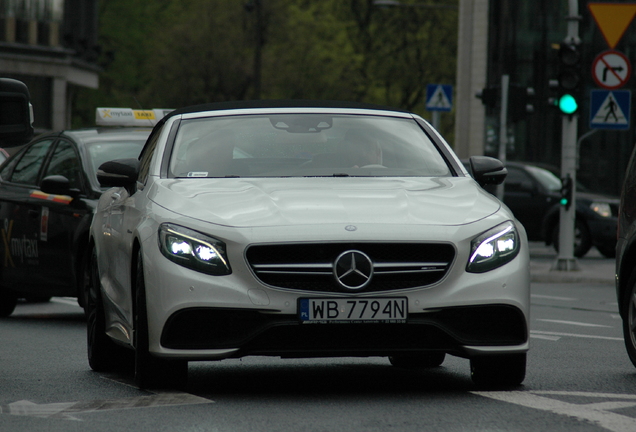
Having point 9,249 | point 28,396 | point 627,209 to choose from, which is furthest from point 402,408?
point 9,249

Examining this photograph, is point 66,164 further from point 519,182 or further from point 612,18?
point 519,182

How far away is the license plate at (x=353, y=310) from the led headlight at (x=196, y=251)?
1.41 feet

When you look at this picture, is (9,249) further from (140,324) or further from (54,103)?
(54,103)

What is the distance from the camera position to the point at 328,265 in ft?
22.3

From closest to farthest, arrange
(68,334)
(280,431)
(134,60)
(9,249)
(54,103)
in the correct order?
Result: (280,431), (68,334), (9,249), (54,103), (134,60)

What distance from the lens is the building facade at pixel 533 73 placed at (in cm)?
4059

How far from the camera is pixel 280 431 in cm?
604

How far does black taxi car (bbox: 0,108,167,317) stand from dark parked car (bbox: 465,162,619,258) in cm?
1303

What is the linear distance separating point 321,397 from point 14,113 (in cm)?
216

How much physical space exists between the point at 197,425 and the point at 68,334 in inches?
213

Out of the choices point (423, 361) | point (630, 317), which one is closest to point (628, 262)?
point (630, 317)

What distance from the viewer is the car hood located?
6.96 meters

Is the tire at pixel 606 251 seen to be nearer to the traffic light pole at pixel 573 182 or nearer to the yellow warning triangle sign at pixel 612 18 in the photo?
the traffic light pole at pixel 573 182

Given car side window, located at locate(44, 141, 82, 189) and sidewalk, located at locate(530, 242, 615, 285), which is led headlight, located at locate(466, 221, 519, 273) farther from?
→ sidewalk, located at locate(530, 242, 615, 285)
